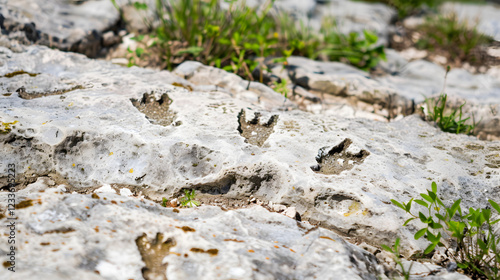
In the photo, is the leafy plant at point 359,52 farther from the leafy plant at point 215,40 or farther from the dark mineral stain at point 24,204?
the dark mineral stain at point 24,204

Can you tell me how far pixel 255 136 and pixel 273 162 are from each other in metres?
0.40

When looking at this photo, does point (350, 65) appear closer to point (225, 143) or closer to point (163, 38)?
point (163, 38)

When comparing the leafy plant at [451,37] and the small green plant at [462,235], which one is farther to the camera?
the leafy plant at [451,37]

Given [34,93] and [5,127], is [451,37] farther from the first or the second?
[5,127]

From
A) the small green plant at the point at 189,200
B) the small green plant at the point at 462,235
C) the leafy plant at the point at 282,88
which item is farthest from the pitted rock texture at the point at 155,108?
the small green plant at the point at 462,235

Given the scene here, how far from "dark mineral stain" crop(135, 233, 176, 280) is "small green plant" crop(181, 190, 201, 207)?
0.49m

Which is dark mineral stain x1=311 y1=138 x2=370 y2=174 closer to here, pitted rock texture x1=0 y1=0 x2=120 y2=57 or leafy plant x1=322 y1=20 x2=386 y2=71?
leafy plant x1=322 y1=20 x2=386 y2=71

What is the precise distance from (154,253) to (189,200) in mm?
603

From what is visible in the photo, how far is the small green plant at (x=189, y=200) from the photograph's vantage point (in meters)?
2.12

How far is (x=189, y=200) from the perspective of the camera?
84.5 inches

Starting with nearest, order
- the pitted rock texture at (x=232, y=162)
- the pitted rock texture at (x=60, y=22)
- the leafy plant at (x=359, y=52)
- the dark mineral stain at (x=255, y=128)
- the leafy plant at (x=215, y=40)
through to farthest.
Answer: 1. the pitted rock texture at (x=232, y=162)
2. the dark mineral stain at (x=255, y=128)
3. the pitted rock texture at (x=60, y=22)
4. the leafy plant at (x=215, y=40)
5. the leafy plant at (x=359, y=52)

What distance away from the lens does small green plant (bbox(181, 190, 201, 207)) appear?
212cm

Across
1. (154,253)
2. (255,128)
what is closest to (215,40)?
(255,128)

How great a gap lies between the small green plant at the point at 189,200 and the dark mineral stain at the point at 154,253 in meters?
0.49
